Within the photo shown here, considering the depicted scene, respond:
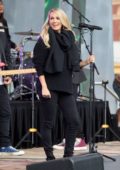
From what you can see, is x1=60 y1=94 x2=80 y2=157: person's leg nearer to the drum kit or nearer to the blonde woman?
the blonde woman

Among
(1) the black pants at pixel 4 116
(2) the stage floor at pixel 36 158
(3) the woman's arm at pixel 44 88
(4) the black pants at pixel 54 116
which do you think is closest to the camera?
(3) the woman's arm at pixel 44 88

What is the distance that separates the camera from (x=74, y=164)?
3707mm

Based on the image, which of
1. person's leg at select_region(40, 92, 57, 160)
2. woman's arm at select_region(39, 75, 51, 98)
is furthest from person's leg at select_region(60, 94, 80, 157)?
woman's arm at select_region(39, 75, 51, 98)

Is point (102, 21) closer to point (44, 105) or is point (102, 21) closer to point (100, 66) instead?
point (100, 66)

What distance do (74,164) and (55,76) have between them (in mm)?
1981

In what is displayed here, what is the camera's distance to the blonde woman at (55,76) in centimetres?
557

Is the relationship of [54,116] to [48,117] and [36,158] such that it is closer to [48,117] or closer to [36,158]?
[48,117]

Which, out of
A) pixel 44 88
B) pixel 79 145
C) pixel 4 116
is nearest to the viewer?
pixel 44 88

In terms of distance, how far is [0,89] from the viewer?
22.5 feet

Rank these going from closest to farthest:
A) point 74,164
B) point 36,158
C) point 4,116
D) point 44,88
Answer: point 74,164 < point 44,88 < point 36,158 < point 4,116

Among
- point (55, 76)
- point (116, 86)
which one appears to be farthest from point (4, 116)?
point (116, 86)

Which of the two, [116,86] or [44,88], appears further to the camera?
[116,86]

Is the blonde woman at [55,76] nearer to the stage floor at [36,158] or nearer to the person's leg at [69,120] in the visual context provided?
the person's leg at [69,120]

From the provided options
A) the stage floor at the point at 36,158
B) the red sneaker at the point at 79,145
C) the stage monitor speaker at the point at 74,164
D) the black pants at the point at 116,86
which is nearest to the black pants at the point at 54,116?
Result: the stage floor at the point at 36,158
